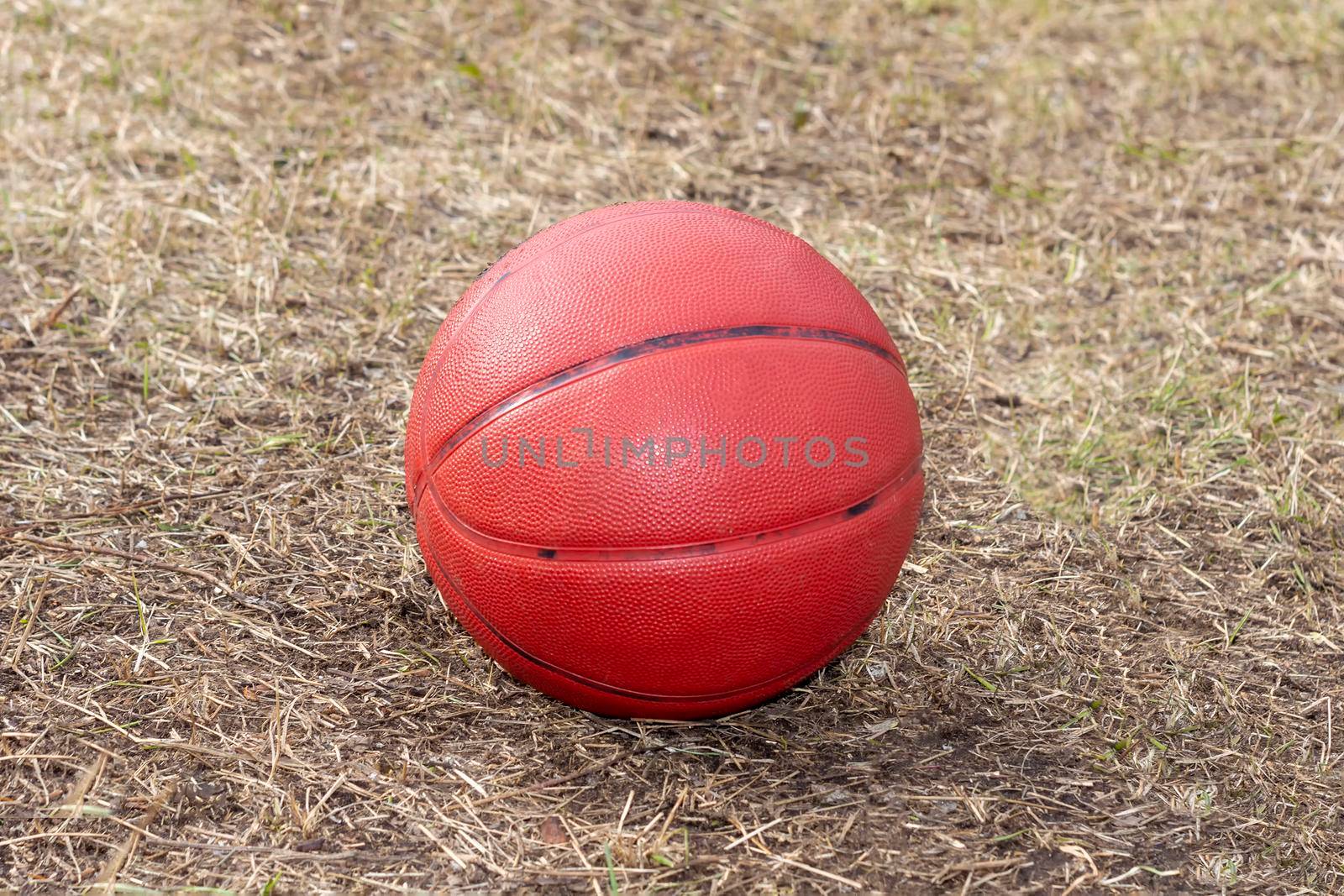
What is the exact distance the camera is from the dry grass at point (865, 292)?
113 inches

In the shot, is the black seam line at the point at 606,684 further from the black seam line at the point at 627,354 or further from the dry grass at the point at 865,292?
the black seam line at the point at 627,354

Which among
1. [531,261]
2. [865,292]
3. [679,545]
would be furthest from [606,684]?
[865,292]

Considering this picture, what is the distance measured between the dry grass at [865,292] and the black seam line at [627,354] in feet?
2.53

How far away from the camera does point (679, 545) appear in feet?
8.82

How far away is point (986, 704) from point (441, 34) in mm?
4194

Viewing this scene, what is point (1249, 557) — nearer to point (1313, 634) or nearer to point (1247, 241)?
point (1313, 634)

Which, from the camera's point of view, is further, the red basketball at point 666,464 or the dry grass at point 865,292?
the dry grass at point 865,292

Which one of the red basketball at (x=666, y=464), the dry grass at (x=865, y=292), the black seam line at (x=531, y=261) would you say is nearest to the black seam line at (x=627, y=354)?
the red basketball at (x=666, y=464)

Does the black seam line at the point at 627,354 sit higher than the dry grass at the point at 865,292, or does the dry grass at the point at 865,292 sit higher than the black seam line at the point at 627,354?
the black seam line at the point at 627,354

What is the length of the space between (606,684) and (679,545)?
43 cm

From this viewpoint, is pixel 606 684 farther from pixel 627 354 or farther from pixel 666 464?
pixel 627 354

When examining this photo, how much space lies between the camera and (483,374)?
9.24 ft

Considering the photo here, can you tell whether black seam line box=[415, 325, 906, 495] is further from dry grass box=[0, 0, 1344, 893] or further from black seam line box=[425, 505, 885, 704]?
dry grass box=[0, 0, 1344, 893]

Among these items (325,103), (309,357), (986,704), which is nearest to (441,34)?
(325,103)
